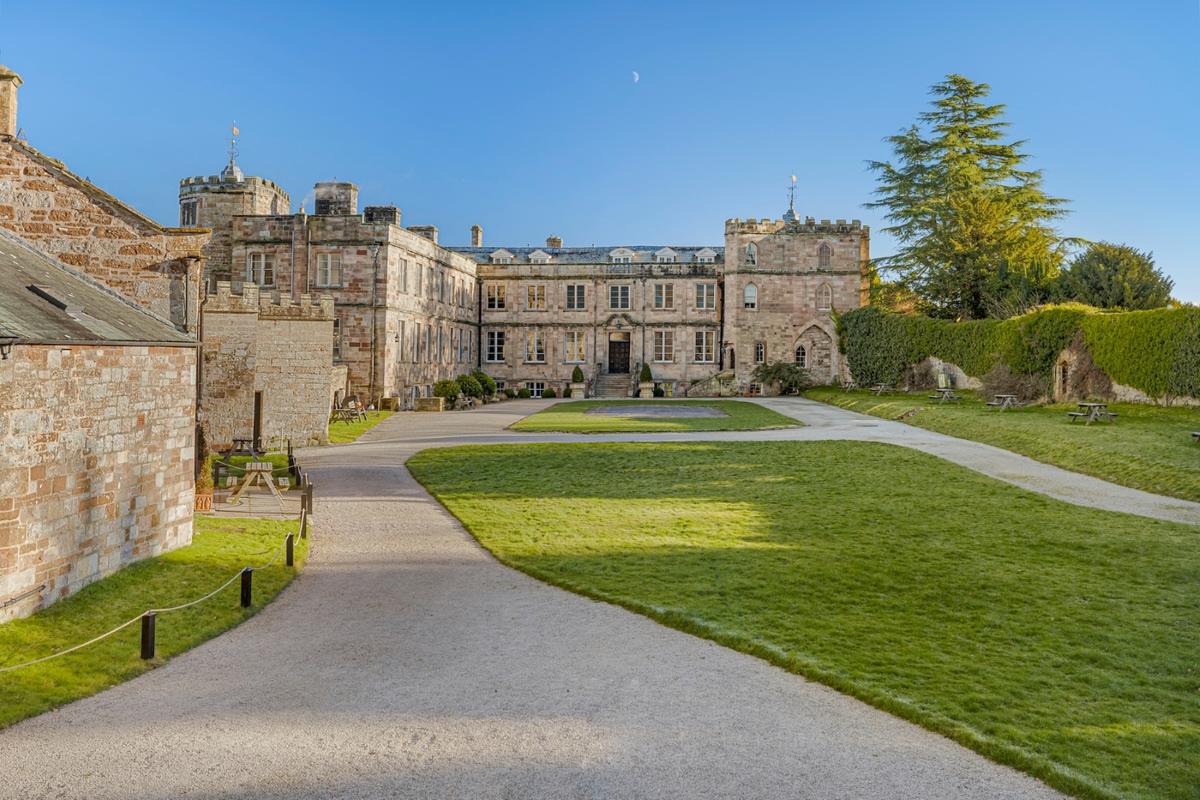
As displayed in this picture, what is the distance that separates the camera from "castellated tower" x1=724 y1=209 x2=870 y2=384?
51.2 m

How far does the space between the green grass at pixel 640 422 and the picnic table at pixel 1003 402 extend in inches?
280

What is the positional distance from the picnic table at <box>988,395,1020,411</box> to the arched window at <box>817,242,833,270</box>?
1930cm

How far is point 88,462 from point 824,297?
4580 centimetres

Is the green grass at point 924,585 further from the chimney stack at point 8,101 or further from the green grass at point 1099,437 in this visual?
the chimney stack at point 8,101

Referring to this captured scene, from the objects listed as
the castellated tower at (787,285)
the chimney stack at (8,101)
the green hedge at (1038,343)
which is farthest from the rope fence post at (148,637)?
the castellated tower at (787,285)

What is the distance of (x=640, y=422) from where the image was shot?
3241 centimetres

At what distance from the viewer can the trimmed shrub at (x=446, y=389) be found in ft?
136

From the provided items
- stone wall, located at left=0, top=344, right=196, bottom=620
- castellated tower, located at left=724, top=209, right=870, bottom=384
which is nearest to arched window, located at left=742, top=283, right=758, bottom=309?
castellated tower, located at left=724, top=209, right=870, bottom=384

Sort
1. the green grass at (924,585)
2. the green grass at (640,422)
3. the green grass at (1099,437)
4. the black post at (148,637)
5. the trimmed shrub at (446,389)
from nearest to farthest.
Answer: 1. the green grass at (924,585)
2. the black post at (148,637)
3. the green grass at (1099,437)
4. the green grass at (640,422)
5. the trimmed shrub at (446,389)

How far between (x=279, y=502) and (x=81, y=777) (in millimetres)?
10444

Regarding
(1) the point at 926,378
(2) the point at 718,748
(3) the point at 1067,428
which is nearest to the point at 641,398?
(1) the point at 926,378

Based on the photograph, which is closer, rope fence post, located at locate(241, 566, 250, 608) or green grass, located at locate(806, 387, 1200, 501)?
rope fence post, located at locate(241, 566, 250, 608)

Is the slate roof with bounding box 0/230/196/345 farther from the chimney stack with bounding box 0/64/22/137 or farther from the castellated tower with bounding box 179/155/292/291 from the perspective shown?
the castellated tower with bounding box 179/155/292/291

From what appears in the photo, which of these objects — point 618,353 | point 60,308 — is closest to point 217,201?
point 618,353
